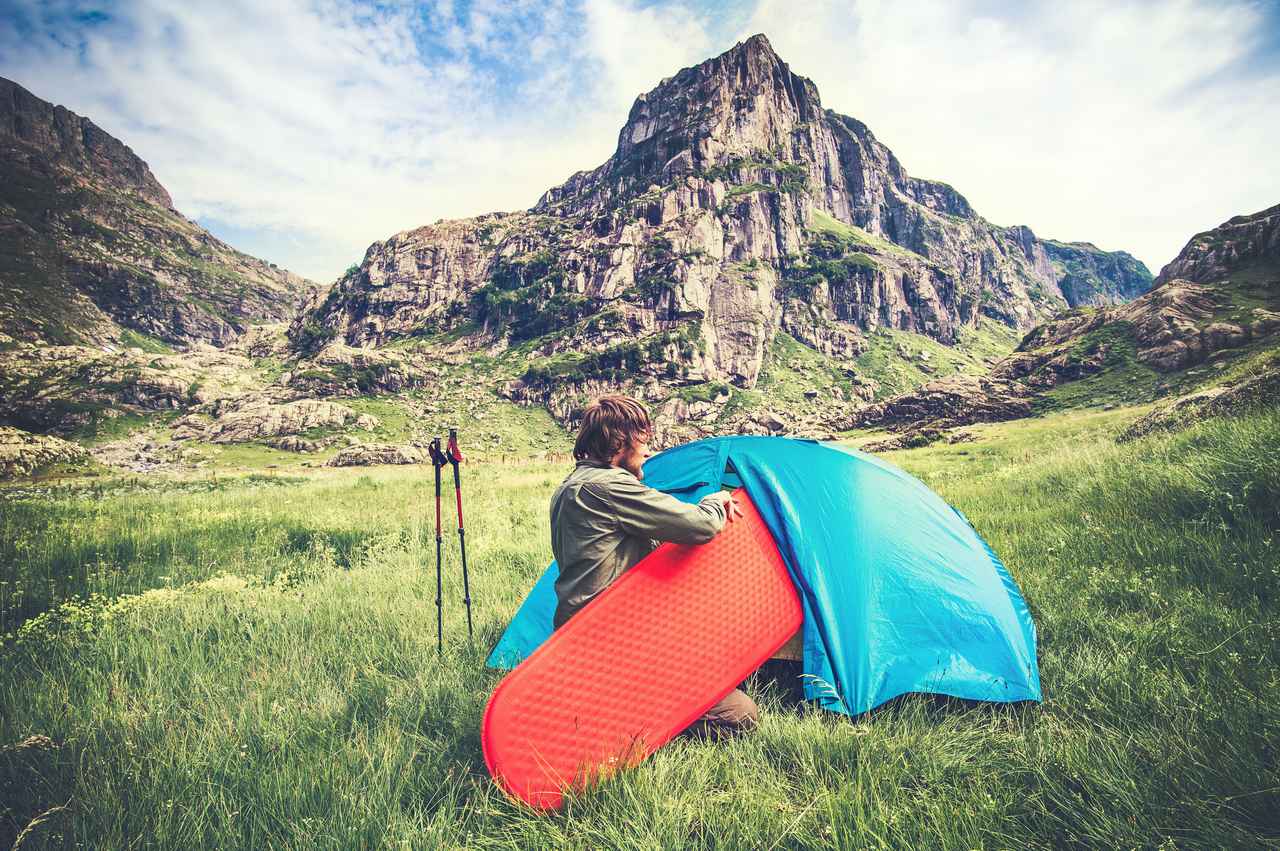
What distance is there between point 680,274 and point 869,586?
145 meters

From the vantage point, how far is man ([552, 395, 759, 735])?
122 inches

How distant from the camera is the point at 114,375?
363 ft

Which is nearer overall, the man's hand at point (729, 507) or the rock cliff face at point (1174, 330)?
the man's hand at point (729, 507)

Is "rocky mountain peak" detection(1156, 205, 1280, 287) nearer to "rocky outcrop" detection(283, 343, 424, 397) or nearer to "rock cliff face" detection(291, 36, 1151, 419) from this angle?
"rock cliff face" detection(291, 36, 1151, 419)

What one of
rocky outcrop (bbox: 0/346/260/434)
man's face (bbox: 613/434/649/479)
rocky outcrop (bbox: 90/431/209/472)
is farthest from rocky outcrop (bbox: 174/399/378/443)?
man's face (bbox: 613/434/649/479)

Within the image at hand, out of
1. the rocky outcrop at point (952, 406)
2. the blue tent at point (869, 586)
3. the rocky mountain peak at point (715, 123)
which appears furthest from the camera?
the rocky mountain peak at point (715, 123)

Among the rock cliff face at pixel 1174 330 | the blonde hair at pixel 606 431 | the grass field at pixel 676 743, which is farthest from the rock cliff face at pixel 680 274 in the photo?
the blonde hair at pixel 606 431

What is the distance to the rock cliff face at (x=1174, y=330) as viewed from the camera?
4094cm

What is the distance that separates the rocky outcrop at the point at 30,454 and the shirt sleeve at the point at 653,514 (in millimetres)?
30534

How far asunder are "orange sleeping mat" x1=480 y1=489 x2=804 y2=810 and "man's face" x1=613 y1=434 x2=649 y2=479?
618 mm

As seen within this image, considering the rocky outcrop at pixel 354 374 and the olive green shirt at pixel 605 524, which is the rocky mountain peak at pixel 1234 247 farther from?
the rocky outcrop at pixel 354 374

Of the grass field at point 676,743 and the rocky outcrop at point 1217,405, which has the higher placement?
the rocky outcrop at point 1217,405

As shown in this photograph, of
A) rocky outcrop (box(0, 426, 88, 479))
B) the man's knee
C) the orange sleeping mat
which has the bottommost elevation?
the man's knee

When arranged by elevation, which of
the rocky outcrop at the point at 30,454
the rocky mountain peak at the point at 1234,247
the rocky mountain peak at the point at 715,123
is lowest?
the rocky outcrop at the point at 30,454
